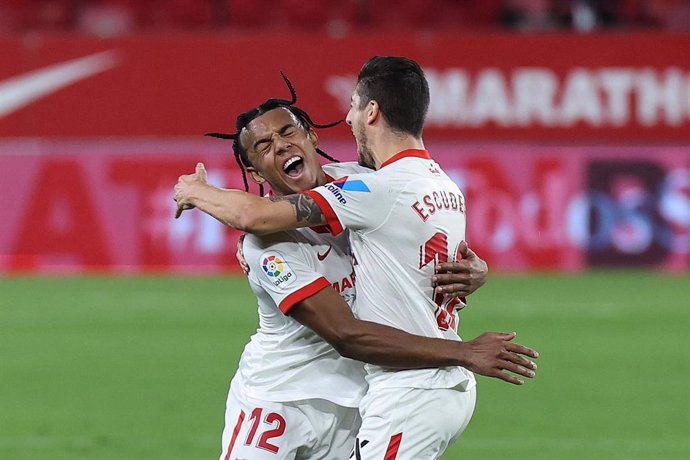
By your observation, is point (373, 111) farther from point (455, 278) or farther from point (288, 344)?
point (288, 344)

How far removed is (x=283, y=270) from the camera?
14.8 feet

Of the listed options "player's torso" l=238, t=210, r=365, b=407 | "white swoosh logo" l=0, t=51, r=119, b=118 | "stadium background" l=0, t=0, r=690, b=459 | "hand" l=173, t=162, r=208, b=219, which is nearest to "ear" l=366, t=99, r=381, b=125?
"player's torso" l=238, t=210, r=365, b=407

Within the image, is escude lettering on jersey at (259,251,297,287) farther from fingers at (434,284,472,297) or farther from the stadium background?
the stadium background

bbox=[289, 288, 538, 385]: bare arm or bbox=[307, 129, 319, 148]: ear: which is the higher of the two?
bbox=[307, 129, 319, 148]: ear

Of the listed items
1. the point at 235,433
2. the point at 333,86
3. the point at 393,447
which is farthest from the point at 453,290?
the point at 333,86

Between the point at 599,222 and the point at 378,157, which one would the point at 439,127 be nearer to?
the point at 599,222

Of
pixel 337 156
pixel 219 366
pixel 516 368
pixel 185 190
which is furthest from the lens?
pixel 337 156

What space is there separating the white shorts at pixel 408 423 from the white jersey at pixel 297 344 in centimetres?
42

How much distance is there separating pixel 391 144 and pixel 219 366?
630 centimetres

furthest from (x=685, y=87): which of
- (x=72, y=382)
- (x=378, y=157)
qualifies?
(x=378, y=157)

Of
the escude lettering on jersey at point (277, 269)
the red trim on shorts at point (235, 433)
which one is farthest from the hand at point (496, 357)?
the red trim on shorts at point (235, 433)

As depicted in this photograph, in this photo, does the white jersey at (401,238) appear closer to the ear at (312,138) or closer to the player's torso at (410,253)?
the player's torso at (410,253)

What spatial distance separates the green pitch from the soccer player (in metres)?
3.28

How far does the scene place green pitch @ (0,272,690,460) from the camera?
7.97 metres
